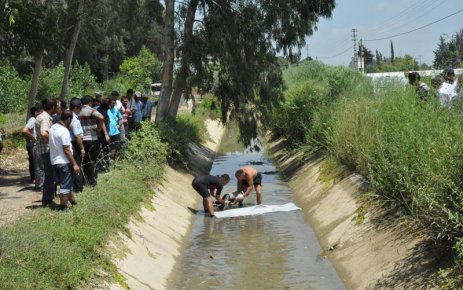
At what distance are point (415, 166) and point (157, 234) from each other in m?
5.32

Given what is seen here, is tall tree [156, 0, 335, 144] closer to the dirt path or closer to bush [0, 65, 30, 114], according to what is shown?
the dirt path

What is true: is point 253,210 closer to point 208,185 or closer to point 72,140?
point 208,185

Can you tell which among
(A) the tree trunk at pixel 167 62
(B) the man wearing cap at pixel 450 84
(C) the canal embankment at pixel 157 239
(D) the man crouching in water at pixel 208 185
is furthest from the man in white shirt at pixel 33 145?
(B) the man wearing cap at pixel 450 84

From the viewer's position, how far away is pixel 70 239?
827 centimetres

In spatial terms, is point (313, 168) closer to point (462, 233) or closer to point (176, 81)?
point (176, 81)

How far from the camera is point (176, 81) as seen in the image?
22188mm

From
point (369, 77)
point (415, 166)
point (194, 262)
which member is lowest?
point (194, 262)

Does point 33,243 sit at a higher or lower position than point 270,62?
lower

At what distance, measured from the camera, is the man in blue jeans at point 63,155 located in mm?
10242

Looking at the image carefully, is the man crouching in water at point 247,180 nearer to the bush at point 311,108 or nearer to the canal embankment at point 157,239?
the canal embankment at point 157,239

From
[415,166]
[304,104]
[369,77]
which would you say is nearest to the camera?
[415,166]

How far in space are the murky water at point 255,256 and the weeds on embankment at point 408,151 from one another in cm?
187

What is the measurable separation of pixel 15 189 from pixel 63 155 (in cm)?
392

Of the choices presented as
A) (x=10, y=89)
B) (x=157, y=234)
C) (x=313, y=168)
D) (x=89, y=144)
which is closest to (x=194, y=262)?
(x=157, y=234)
